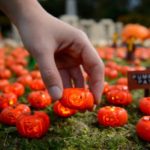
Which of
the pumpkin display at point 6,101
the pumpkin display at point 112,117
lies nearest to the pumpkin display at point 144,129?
the pumpkin display at point 112,117

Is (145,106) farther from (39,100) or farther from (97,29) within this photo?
(97,29)

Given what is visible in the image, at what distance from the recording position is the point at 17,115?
3539mm

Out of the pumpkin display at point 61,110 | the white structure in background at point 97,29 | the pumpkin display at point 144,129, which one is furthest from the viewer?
the white structure in background at point 97,29

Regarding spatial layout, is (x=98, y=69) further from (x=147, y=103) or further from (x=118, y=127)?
(x=147, y=103)

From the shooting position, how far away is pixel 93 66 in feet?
9.43

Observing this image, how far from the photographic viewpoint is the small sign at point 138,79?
4.09m

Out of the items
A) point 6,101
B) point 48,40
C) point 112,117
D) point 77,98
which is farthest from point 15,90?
point 48,40

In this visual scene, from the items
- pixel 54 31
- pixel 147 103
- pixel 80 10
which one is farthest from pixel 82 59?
pixel 80 10

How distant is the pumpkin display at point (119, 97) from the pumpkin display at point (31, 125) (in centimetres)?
108

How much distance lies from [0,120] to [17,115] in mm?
186

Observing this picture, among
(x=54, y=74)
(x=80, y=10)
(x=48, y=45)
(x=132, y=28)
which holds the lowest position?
(x=54, y=74)

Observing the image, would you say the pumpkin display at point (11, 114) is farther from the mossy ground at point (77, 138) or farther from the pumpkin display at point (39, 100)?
the pumpkin display at point (39, 100)

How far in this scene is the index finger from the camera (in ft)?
9.32

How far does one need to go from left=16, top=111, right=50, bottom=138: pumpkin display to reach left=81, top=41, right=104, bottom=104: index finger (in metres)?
0.56
